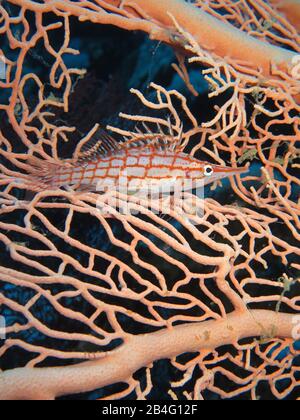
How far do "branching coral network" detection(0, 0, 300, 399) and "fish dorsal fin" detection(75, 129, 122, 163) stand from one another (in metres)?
0.20

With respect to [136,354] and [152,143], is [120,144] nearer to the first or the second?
[152,143]

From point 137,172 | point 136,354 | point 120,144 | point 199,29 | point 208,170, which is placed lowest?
point 136,354

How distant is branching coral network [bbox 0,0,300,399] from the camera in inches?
108

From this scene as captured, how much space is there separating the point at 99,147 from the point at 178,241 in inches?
50.5

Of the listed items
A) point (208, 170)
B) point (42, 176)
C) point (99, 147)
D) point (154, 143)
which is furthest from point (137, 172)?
point (42, 176)

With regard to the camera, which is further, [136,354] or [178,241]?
[178,241]

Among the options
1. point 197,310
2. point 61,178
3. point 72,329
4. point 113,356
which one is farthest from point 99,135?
point 72,329

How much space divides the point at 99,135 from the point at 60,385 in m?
2.18

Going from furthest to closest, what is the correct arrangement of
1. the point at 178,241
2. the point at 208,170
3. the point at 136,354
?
the point at 178,241 < the point at 208,170 < the point at 136,354

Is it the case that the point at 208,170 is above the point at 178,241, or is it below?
above

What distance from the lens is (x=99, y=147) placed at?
3.36 m
